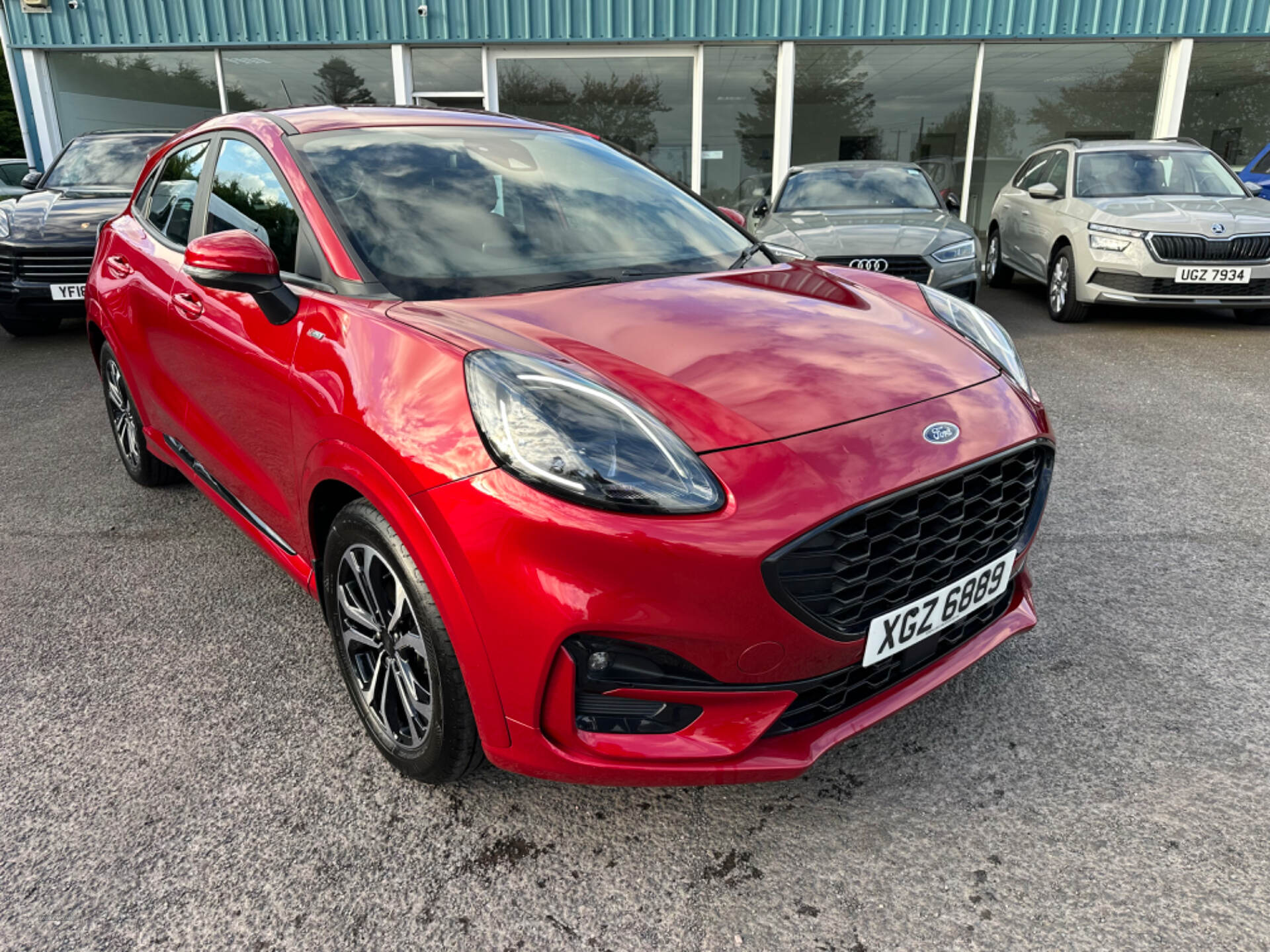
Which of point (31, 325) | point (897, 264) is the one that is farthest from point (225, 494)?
point (31, 325)

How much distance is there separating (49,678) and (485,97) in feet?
38.0

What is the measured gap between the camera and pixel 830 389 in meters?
1.87

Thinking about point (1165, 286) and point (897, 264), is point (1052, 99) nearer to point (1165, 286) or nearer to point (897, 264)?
point (1165, 286)

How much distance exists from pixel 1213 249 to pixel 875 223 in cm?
245

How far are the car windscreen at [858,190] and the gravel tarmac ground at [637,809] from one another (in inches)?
204

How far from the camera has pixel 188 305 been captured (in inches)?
109

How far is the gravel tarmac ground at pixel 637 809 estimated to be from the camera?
66.7 inches

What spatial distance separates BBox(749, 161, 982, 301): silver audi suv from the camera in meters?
6.45

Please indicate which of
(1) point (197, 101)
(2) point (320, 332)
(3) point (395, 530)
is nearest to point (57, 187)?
(1) point (197, 101)

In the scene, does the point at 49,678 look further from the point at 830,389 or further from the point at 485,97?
the point at 485,97

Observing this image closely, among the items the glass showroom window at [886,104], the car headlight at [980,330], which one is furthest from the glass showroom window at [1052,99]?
the car headlight at [980,330]

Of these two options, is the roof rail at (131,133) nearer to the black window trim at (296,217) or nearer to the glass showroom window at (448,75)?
the glass showroom window at (448,75)

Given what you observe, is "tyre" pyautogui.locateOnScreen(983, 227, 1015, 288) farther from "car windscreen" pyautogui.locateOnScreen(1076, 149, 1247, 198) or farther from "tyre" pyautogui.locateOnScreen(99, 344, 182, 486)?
"tyre" pyautogui.locateOnScreen(99, 344, 182, 486)

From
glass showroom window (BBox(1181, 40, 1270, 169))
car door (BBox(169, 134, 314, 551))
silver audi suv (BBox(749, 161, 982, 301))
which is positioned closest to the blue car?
glass showroom window (BBox(1181, 40, 1270, 169))
